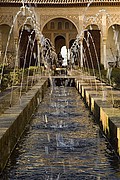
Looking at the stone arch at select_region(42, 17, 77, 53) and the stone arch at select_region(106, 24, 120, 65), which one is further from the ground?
the stone arch at select_region(42, 17, 77, 53)

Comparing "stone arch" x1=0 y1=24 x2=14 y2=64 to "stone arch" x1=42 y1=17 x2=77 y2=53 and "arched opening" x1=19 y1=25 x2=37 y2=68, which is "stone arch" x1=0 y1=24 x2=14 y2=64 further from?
"stone arch" x1=42 y1=17 x2=77 y2=53

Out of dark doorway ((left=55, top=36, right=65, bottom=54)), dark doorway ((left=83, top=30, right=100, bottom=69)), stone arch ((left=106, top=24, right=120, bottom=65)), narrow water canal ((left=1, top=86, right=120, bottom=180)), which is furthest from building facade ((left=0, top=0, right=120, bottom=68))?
narrow water canal ((left=1, top=86, right=120, bottom=180))

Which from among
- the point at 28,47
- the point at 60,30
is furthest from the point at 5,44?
the point at 60,30

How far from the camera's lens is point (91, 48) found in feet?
72.1

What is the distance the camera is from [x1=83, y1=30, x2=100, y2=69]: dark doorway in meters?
21.6

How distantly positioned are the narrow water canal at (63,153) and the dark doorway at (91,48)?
1551cm

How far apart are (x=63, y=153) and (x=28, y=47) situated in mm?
18220

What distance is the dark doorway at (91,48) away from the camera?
21.6m

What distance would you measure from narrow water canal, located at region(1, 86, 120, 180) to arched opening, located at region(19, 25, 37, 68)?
15.5 metres

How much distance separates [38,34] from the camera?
21.2 metres

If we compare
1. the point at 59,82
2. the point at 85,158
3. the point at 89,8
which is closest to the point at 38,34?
the point at 89,8

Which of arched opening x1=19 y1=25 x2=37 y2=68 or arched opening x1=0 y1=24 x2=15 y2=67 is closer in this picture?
arched opening x1=0 y1=24 x2=15 y2=67

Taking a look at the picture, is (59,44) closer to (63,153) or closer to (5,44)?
(5,44)

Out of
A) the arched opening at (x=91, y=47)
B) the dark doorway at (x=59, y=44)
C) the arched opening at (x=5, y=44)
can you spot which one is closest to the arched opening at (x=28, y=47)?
the arched opening at (x=5, y=44)
